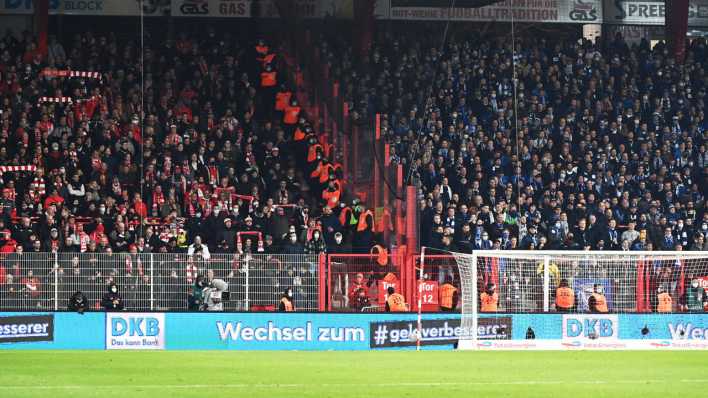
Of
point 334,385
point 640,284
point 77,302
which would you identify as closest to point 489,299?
point 640,284

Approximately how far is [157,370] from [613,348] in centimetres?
1040

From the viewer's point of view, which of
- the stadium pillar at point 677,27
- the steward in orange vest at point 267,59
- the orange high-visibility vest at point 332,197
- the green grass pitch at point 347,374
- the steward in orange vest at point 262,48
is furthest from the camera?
the stadium pillar at point 677,27

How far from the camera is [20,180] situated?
93.5 feet

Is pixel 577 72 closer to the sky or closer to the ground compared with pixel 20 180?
closer to the sky

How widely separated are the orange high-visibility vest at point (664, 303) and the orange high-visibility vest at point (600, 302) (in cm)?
106

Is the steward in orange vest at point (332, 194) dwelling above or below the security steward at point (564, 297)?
above

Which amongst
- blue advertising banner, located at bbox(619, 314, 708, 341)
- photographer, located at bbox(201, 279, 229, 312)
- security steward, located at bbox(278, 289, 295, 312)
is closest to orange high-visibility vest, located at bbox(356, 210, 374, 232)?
security steward, located at bbox(278, 289, 295, 312)

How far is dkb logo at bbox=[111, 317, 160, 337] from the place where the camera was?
2447 cm

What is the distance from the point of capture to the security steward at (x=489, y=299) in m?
25.6

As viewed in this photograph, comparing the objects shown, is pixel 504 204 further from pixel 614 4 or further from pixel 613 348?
pixel 614 4

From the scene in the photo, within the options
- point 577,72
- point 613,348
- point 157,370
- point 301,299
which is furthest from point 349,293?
→ point 577,72

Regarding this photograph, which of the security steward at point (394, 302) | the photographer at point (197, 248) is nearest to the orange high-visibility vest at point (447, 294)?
the security steward at point (394, 302)

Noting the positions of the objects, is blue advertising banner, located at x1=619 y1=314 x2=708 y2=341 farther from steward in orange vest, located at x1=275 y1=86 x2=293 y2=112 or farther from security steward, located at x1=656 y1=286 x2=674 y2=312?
steward in orange vest, located at x1=275 y1=86 x2=293 y2=112

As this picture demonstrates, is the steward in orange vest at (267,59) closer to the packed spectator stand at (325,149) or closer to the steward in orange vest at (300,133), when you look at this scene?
the packed spectator stand at (325,149)
